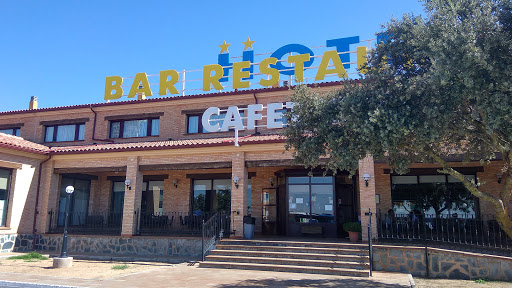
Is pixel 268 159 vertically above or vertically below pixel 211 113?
below

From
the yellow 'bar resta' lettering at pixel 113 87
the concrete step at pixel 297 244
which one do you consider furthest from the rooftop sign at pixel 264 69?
the concrete step at pixel 297 244

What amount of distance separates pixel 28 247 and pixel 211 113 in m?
10.1

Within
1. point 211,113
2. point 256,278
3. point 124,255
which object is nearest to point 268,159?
point 211,113

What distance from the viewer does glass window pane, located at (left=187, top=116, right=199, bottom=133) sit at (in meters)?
20.4

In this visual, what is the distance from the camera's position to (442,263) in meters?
11.6

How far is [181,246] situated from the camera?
15773 mm

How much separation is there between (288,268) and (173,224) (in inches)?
360

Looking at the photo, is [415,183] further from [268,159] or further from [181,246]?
[181,246]

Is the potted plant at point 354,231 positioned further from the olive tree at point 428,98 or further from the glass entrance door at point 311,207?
the olive tree at point 428,98

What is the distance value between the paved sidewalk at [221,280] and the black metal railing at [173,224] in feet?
14.7

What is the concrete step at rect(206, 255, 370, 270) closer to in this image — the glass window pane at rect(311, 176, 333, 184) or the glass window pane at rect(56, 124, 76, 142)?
the glass window pane at rect(311, 176, 333, 184)

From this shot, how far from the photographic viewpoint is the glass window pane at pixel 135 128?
832 inches

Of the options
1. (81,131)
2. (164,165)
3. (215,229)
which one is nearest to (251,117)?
(164,165)

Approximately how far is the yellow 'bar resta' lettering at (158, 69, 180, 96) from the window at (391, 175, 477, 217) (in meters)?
12.5
